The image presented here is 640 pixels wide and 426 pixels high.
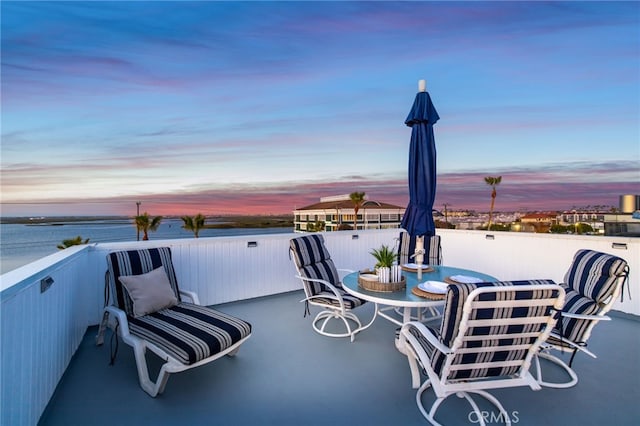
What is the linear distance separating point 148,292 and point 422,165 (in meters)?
3.74

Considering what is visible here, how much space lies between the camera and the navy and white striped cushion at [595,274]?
235 cm

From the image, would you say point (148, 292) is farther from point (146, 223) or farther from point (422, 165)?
point (146, 223)

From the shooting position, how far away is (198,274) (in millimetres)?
4176

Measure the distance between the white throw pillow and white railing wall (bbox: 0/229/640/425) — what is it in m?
0.49

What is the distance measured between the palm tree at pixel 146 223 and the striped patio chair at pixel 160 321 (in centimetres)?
1850

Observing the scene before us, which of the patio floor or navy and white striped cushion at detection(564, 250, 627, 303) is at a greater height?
navy and white striped cushion at detection(564, 250, 627, 303)

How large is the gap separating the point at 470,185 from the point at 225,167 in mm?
7357

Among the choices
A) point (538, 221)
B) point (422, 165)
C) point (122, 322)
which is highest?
point (422, 165)

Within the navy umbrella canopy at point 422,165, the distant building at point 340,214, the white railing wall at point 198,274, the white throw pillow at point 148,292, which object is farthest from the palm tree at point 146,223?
the navy umbrella canopy at point 422,165

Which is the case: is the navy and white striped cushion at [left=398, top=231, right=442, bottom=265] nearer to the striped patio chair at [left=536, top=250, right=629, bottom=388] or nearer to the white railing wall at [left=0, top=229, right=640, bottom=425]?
the white railing wall at [left=0, top=229, right=640, bottom=425]

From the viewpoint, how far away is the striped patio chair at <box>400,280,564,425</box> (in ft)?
5.37

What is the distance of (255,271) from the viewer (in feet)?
15.3

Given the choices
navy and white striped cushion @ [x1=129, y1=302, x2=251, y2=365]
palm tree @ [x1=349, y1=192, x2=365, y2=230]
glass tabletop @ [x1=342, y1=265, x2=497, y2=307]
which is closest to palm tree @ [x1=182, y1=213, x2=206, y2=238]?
palm tree @ [x1=349, y1=192, x2=365, y2=230]

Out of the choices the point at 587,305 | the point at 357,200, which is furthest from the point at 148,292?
the point at 357,200
